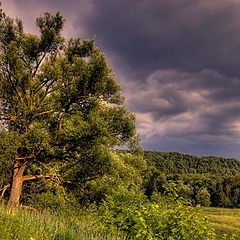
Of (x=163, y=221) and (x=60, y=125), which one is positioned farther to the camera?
(x=60, y=125)

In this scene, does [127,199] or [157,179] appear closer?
[127,199]

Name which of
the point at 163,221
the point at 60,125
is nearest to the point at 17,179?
the point at 60,125

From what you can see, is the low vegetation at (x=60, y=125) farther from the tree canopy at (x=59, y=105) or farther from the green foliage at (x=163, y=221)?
the green foliage at (x=163, y=221)

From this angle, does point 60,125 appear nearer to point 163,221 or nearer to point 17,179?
point 17,179

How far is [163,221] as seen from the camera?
13984mm

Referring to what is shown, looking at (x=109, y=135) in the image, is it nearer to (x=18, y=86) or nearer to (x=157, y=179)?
(x=18, y=86)

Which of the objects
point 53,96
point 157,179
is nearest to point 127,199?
point 53,96

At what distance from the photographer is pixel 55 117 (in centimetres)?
2802

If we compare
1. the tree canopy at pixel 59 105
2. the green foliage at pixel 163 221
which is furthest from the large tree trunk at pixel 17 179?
the green foliage at pixel 163 221

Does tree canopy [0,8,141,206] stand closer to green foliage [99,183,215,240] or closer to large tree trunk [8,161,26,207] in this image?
large tree trunk [8,161,26,207]

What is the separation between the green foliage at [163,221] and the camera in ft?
43.8

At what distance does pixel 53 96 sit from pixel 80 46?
155 inches

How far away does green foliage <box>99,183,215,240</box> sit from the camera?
13.4 metres

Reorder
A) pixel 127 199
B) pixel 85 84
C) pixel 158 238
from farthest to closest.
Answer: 1. pixel 85 84
2. pixel 127 199
3. pixel 158 238
